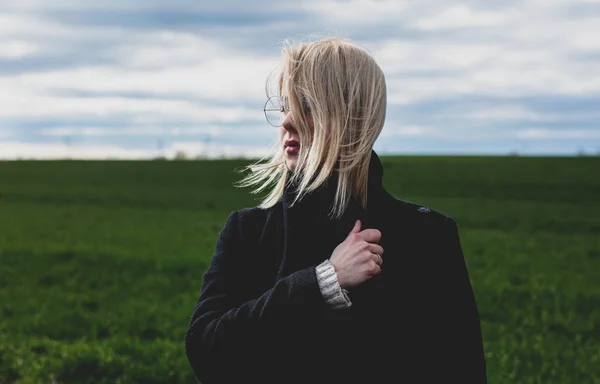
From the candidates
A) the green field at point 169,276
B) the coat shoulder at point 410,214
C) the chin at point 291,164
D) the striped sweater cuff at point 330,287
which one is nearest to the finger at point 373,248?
the striped sweater cuff at point 330,287

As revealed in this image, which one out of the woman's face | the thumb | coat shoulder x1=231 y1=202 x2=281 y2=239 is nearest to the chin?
the woman's face

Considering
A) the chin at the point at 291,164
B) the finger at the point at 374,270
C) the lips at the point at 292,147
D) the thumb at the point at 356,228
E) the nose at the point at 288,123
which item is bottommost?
the finger at the point at 374,270

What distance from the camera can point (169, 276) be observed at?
13289 millimetres

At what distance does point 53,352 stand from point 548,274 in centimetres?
875

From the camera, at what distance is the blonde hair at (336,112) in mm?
2383

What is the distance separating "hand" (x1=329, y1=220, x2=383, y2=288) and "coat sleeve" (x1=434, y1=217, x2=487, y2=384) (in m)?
0.31

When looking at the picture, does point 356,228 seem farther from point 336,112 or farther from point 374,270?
point 336,112

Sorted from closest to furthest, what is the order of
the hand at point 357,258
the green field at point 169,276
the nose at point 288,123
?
the hand at point 357,258 < the nose at point 288,123 < the green field at point 169,276

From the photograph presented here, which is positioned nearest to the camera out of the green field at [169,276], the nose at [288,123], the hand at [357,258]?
the hand at [357,258]

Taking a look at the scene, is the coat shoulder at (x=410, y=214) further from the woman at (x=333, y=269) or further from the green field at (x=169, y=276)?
the green field at (x=169, y=276)

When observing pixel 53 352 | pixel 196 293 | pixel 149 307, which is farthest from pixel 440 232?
pixel 196 293

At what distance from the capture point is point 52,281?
525 inches

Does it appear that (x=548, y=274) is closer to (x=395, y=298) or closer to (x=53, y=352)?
(x=53, y=352)

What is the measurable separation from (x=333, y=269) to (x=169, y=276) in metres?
11.2
